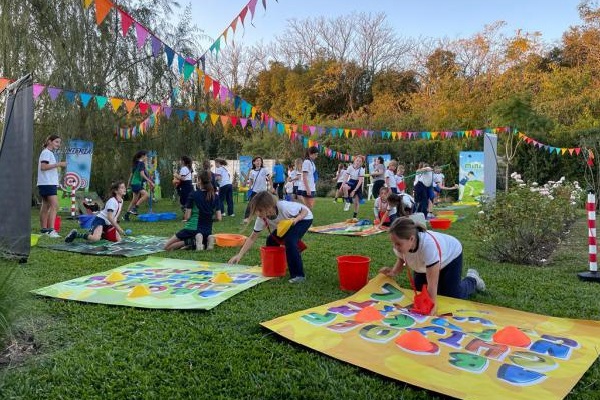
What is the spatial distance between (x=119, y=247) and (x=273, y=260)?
10.9 ft

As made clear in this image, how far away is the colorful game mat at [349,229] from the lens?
9.32 meters

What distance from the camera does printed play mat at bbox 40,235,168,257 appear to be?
23.3ft

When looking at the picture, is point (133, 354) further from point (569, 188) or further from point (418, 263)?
point (569, 188)

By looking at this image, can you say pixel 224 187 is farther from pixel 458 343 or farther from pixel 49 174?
pixel 458 343

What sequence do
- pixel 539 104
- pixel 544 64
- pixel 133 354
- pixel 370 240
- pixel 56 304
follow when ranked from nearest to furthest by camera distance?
1. pixel 133 354
2. pixel 56 304
3. pixel 370 240
4. pixel 539 104
5. pixel 544 64

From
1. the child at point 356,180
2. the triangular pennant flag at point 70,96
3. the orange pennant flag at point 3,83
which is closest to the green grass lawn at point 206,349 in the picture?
the orange pennant flag at point 3,83

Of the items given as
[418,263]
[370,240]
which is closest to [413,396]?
[418,263]

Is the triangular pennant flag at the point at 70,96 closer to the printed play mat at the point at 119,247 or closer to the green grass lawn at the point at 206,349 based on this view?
the printed play mat at the point at 119,247

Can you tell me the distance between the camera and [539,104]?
22.7 metres

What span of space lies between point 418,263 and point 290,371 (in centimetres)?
161

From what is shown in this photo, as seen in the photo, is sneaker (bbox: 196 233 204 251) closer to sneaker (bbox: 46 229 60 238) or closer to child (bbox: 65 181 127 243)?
child (bbox: 65 181 127 243)

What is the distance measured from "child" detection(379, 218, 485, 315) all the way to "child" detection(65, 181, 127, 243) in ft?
16.9

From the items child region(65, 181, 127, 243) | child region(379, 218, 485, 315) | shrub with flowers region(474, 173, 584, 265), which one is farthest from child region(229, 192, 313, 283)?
child region(65, 181, 127, 243)

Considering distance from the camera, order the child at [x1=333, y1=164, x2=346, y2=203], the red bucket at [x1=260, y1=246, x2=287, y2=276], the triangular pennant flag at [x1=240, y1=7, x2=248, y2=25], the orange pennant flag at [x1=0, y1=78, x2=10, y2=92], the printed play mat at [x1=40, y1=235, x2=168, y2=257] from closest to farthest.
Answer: the red bucket at [x1=260, y1=246, x2=287, y2=276]
the printed play mat at [x1=40, y1=235, x2=168, y2=257]
the triangular pennant flag at [x1=240, y1=7, x2=248, y2=25]
the orange pennant flag at [x1=0, y1=78, x2=10, y2=92]
the child at [x1=333, y1=164, x2=346, y2=203]
